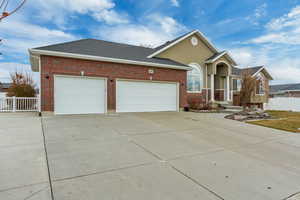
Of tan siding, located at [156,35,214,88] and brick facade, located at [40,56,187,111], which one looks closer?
brick facade, located at [40,56,187,111]

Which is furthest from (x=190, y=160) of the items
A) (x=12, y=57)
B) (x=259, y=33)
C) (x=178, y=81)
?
(x=12, y=57)

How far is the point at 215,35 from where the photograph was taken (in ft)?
59.5

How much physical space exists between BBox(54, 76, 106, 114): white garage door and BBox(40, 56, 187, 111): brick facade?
0.87ft

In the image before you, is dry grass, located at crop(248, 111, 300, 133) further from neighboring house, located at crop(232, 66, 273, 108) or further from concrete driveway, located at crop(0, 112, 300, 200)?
neighboring house, located at crop(232, 66, 273, 108)

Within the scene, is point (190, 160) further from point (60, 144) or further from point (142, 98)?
point (142, 98)

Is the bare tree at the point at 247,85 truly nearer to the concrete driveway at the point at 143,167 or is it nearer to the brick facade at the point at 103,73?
the brick facade at the point at 103,73

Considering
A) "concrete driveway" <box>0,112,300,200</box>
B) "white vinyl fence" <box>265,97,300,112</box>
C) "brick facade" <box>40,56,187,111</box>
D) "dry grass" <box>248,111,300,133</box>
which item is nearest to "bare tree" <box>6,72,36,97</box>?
"brick facade" <box>40,56,187,111</box>

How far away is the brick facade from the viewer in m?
8.70

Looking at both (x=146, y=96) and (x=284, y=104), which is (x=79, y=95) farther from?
(x=284, y=104)

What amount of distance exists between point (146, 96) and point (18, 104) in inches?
339

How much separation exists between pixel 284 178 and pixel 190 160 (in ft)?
5.51

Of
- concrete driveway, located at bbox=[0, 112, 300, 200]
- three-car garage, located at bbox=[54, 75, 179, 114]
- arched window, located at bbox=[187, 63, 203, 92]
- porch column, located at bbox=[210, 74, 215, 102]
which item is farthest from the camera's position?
porch column, located at bbox=[210, 74, 215, 102]

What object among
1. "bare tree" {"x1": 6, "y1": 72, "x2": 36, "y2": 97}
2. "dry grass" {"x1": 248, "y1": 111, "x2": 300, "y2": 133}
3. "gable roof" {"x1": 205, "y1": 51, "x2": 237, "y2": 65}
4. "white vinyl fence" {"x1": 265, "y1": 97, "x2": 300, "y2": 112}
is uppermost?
"gable roof" {"x1": 205, "y1": 51, "x2": 237, "y2": 65}

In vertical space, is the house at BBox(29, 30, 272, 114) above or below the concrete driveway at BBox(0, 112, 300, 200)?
above
